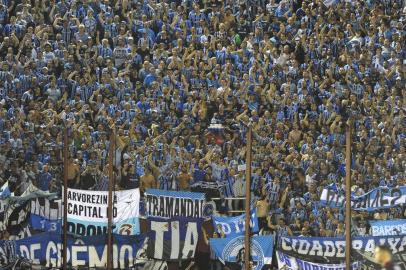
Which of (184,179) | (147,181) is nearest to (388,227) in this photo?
(184,179)

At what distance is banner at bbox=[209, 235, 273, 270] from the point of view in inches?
1204

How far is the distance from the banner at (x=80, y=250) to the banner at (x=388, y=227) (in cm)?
500

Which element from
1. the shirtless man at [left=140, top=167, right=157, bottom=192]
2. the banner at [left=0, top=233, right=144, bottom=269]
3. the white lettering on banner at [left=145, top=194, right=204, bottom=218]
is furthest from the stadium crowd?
the banner at [left=0, top=233, right=144, bottom=269]

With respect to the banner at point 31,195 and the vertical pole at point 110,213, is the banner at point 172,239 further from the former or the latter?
the banner at point 31,195

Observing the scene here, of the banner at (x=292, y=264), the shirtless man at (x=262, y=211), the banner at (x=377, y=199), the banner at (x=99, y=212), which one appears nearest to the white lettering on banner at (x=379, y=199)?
the banner at (x=377, y=199)

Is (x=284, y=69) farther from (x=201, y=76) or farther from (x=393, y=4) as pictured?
(x=393, y=4)

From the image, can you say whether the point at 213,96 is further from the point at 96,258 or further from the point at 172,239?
the point at 96,258

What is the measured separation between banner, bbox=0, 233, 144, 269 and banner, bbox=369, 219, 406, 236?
5.00 meters

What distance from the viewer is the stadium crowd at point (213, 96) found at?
A: 33.2 m

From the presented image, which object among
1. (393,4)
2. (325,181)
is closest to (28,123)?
(325,181)

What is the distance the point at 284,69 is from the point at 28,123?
795 cm

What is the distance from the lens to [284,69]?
134 ft

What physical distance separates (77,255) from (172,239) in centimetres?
209

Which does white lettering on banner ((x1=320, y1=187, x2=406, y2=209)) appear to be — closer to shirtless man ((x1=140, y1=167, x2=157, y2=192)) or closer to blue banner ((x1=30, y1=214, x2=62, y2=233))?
shirtless man ((x1=140, y1=167, x2=157, y2=192))
